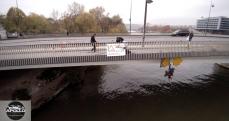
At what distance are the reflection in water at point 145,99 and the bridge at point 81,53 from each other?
1.13 m

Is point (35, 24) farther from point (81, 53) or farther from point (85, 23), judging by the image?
point (81, 53)

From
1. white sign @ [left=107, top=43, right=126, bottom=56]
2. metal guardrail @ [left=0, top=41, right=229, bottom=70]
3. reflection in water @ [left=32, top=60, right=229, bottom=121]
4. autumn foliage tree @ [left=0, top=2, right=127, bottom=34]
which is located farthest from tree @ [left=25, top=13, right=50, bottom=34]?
white sign @ [left=107, top=43, right=126, bottom=56]

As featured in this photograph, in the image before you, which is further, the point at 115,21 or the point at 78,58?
the point at 115,21

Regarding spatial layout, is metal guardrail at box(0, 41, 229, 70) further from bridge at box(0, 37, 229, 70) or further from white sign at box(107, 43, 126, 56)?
white sign at box(107, 43, 126, 56)

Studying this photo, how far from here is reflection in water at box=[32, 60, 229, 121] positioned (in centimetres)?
1622

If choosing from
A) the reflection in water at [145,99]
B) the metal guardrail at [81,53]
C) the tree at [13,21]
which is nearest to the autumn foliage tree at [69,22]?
the tree at [13,21]

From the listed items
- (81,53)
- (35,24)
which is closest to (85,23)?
(35,24)

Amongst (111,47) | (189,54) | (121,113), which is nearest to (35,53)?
(111,47)

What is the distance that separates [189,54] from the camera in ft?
49.7

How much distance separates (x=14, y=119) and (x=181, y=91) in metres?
16.3

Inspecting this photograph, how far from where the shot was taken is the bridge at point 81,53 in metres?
13.4

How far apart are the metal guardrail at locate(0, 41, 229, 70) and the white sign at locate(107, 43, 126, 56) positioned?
0.27 metres

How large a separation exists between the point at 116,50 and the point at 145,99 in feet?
23.2

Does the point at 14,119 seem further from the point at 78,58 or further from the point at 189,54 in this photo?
the point at 189,54
